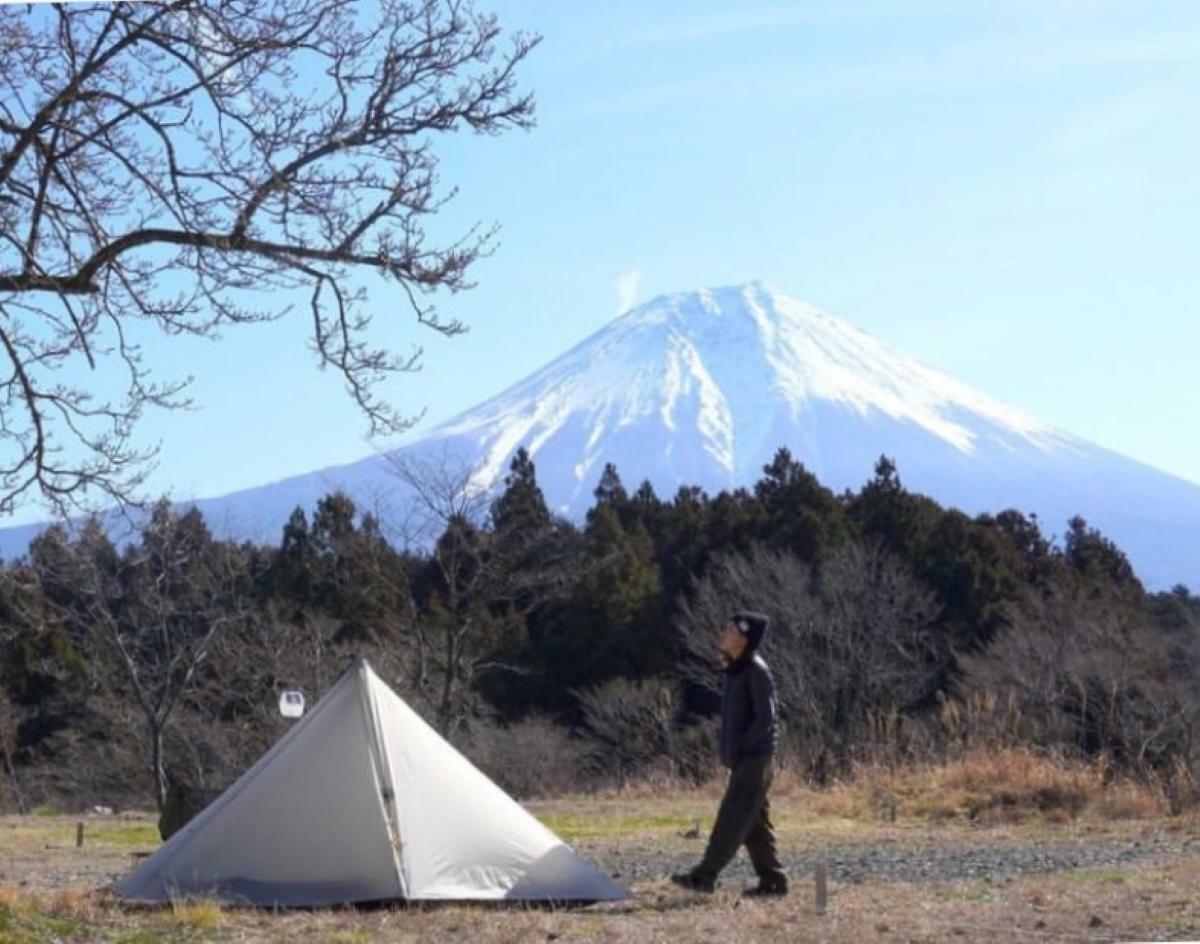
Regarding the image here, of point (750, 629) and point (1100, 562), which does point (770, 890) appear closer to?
point (750, 629)

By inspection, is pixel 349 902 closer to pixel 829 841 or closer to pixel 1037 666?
pixel 829 841

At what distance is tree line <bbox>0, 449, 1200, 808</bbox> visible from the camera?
33.4 metres

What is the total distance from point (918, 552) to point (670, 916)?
34.4 meters

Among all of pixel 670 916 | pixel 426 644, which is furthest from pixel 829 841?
pixel 426 644

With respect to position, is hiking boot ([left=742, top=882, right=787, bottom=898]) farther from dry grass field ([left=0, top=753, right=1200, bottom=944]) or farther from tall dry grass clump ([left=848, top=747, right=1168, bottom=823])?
tall dry grass clump ([left=848, top=747, right=1168, bottom=823])

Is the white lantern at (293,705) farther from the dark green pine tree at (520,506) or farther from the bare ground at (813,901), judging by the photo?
the dark green pine tree at (520,506)

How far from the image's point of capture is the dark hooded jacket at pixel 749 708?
33.6ft

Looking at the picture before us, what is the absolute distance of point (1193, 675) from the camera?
3650cm

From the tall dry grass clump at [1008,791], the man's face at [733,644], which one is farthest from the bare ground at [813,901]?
the man's face at [733,644]

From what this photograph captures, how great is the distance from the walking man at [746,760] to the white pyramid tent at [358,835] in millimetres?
596

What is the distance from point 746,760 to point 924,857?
345cm

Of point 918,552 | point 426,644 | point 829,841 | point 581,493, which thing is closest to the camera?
point 829,841

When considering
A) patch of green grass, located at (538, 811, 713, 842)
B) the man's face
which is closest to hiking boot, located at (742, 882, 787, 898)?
the man's face

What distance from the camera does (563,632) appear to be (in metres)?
42.6
